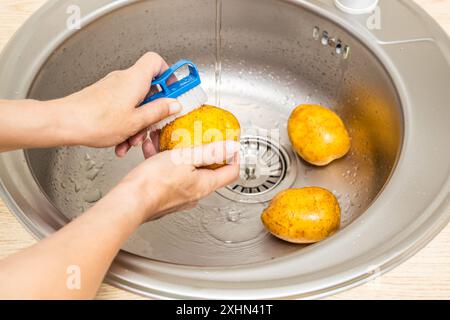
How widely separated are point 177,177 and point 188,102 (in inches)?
5.9

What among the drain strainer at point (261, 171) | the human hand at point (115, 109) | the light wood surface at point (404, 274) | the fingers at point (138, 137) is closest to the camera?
the light wood surface at point (404, 274)

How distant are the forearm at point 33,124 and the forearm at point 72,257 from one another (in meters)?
0.17

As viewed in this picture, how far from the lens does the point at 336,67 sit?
1.08m

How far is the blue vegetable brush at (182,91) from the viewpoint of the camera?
81 centimetres

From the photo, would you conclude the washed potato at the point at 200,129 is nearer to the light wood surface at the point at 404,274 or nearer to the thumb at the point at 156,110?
the thumb at the point at 156,110

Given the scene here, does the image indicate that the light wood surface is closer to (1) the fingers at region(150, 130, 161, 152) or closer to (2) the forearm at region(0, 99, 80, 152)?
(2) the forearm at region(0, 99, 80, 152)

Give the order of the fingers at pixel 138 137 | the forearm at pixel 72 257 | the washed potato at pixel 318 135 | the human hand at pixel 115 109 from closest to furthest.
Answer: the forearm at pixel 72 257 < the human hand at pixel 115 109 < the fingers at pixel 138 137 < the washed potato at pixel 318 135

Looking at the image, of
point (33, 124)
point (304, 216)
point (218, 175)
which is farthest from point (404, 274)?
point (33, 124)

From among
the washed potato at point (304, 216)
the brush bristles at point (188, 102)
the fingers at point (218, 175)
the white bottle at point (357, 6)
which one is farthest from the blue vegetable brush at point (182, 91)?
the white bottle at point (357, 6)

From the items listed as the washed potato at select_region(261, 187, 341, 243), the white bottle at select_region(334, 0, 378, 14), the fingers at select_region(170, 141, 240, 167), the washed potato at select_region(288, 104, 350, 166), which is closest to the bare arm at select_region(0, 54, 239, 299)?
the fingers at select_region(170, 141, 240, 167)

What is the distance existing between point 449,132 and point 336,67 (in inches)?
12.7

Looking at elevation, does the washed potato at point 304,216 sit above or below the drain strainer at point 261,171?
below

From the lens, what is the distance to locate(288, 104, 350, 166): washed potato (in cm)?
96
